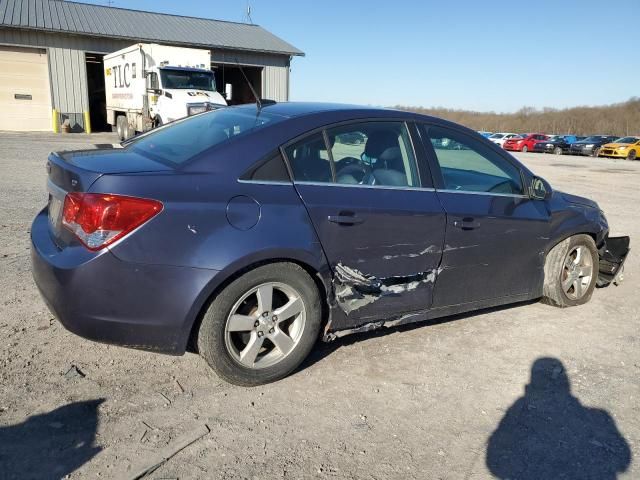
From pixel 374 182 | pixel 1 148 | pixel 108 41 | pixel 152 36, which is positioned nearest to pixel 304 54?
pixel 152 36

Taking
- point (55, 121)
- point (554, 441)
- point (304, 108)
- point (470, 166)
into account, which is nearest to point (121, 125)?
point (55, 121)

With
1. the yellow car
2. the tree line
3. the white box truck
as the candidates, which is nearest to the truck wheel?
the white box truck

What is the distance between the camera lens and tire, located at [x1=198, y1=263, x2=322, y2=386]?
2836 millimetres

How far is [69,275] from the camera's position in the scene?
2609 millimetres

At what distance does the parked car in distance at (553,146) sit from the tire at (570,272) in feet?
117

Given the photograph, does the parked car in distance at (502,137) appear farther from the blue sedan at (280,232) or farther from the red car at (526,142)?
the blue sedan at (280,232)

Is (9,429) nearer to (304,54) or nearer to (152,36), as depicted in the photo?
(152,36)

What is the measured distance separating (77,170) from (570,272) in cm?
392

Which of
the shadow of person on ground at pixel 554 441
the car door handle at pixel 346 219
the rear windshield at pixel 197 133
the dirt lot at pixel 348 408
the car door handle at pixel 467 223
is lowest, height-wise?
the shadow of person on ground at pixel 554 441

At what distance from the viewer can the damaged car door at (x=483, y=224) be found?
3594 mm

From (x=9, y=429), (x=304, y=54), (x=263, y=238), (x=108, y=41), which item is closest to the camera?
(x=9, y=429)

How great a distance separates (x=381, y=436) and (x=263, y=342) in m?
0.85

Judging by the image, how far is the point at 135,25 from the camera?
1114 inches

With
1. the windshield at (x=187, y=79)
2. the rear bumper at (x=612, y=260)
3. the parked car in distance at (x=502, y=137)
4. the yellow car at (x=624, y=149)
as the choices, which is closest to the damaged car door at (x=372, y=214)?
the rear bumper at (x=612, y=260)
